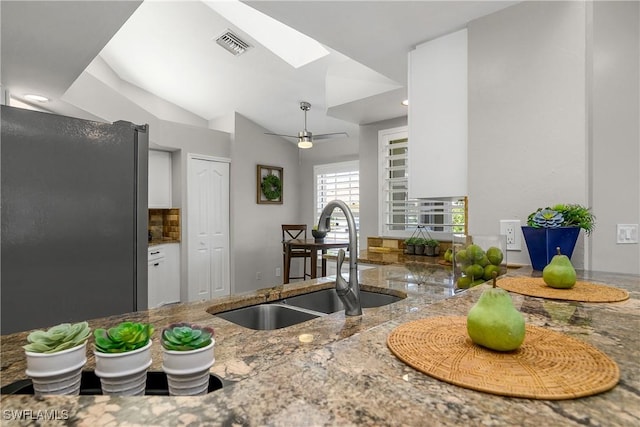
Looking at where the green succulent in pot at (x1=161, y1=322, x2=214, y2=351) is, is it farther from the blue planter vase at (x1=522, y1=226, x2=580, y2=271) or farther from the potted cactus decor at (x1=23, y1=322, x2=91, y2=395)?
the blue planter vase at (x1=522, y1=226, x2=580, y2=271)

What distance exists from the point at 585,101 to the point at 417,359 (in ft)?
5.25

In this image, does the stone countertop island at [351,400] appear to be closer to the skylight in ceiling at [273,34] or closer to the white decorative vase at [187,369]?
the white decorative vase at [187,369]

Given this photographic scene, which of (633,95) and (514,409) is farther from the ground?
(633,95)

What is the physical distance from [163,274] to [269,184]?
1.97m

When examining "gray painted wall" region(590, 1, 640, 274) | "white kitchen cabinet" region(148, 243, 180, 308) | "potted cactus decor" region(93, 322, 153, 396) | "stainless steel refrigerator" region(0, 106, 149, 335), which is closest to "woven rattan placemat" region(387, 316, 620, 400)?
"potted cactus decor" region(93, 322, 153, 396)

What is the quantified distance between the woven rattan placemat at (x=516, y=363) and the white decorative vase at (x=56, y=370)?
0.57 meters

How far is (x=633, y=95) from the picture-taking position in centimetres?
176

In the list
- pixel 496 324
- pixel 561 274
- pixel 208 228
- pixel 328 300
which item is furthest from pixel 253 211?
pixel 496 324

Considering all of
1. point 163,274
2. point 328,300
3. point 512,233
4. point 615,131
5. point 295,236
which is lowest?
point 163,274

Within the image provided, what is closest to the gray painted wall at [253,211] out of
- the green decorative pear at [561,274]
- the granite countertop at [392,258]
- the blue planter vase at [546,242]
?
the granite countertop at [392,258]

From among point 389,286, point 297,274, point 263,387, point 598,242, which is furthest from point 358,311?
point 297,274

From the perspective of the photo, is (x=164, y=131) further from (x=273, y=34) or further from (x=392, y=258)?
(x=392, y=258)

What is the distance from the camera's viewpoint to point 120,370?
564 millimetres

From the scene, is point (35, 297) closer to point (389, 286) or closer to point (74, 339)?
point (74, 339)
